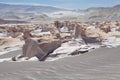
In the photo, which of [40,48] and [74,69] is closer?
[74,69]

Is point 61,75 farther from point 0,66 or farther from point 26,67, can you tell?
point 0,66

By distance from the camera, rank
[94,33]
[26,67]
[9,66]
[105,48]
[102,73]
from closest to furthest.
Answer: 1. [102,73]
2. [26,67]
3. [9,66]
4. [105,48]
5. [94,33]

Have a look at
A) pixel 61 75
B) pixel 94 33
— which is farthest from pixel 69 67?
pixel 94 33

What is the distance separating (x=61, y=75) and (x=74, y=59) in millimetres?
2691

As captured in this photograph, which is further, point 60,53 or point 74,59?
point 60,53

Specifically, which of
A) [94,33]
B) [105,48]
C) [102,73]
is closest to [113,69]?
[102,73]

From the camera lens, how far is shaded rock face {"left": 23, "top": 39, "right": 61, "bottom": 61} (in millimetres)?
15039

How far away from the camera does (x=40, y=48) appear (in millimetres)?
15266

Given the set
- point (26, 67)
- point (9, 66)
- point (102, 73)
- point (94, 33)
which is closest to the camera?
point (102, 73)

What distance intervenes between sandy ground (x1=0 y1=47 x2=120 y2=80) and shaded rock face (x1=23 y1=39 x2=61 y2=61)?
144cm

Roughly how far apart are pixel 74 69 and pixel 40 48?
429 cm

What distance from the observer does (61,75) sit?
34.1ft

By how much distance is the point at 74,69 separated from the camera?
36.7 feet

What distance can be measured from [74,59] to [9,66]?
2.33 metres
